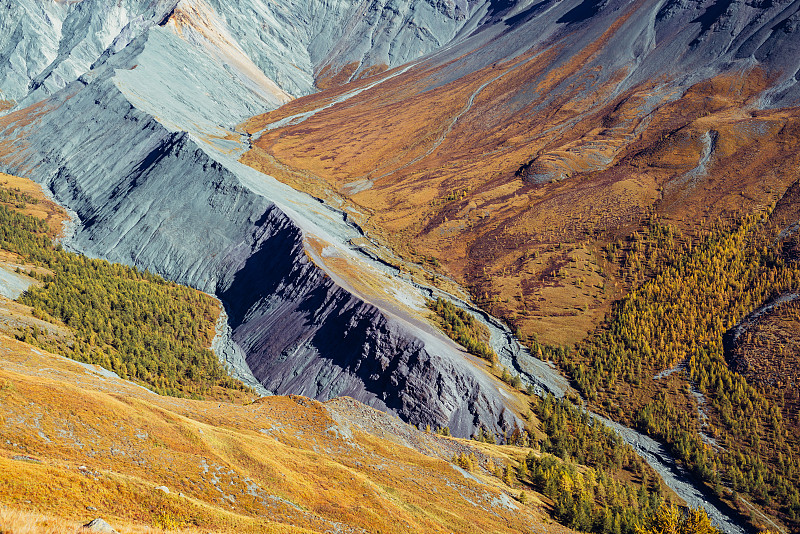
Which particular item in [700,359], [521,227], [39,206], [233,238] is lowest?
[39,206]

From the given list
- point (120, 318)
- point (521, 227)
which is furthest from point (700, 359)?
point (120, 318)

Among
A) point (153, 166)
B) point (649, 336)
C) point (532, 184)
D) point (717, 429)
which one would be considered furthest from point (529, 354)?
point (153, 166)

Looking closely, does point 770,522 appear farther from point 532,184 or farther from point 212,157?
point 212,157

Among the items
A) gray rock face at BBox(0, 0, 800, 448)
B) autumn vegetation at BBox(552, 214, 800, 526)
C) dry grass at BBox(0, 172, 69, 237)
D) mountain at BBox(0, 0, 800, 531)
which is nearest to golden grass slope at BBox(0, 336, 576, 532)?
gray rock face at BBox(0, 0, 800, 448)

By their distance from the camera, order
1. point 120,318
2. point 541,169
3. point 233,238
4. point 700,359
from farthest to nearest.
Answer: point 541,169 < point 233,238 < point 700,359 < point 120,318

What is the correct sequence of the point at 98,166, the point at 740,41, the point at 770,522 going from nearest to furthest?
the point at 770,522 < the point at 98,166 < the point at 740,41

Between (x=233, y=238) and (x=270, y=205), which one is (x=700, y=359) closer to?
(x=270, y=205)

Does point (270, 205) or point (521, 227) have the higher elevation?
point (521, 227)

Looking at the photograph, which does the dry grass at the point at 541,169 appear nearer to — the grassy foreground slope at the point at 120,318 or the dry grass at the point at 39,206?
the grassy foreground slope at the point at 120,318
